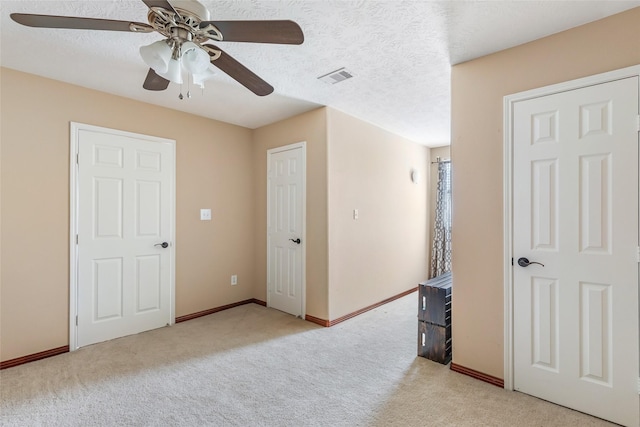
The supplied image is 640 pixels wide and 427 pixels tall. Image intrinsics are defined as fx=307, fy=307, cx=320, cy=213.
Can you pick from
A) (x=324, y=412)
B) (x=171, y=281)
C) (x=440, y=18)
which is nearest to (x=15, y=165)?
(x=171, y=281)

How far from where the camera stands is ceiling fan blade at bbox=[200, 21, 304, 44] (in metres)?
1.35

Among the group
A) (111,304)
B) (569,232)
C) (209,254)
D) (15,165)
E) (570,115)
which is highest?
(570,115)

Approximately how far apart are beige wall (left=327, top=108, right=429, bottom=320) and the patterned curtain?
0.81 feet

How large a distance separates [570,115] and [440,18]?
3.43 feet

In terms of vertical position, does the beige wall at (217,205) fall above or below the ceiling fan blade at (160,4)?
below

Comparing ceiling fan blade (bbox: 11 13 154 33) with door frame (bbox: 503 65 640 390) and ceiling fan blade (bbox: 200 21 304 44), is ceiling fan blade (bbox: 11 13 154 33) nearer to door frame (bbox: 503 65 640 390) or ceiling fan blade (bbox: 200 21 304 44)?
ceiling fan blade (bbox: 200 21 304 44)

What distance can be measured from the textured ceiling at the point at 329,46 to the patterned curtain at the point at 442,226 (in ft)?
7.03

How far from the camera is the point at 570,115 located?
1972mm

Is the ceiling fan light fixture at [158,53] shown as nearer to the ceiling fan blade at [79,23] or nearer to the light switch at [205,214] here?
the ceiling fan blade at [79,23]

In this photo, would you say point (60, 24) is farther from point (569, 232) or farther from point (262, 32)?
point (569, 232)

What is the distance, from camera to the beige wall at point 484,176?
6.82ft

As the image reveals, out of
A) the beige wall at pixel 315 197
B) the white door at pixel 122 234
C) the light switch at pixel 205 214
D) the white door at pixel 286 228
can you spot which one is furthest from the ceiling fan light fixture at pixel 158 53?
the light switch at pixel 205 214

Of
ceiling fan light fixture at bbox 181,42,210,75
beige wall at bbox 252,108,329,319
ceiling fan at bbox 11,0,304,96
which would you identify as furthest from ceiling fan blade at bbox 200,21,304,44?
beige wall at bbox 252,108,329,319

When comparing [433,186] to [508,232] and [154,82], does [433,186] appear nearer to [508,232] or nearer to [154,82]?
[508,232]
